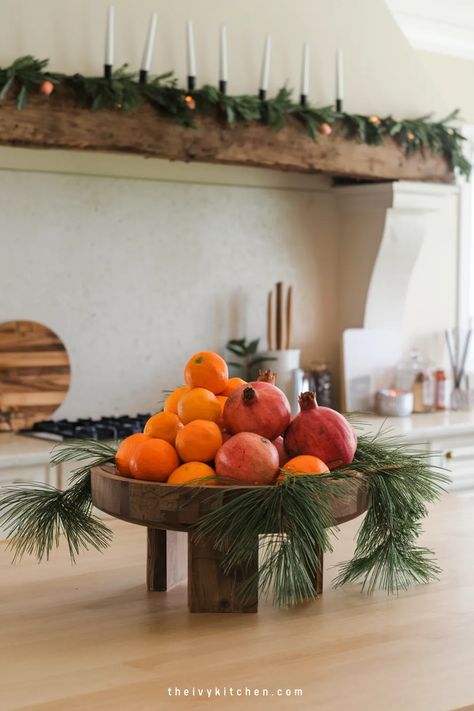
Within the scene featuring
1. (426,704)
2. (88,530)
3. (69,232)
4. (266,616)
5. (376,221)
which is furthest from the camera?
(376,221)

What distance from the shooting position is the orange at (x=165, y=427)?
1.52 m

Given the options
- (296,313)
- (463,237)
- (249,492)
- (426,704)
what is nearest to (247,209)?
(296,313)

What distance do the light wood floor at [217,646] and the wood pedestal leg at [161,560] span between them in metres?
0.02

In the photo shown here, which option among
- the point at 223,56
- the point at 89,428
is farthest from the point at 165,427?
the point at 223,56

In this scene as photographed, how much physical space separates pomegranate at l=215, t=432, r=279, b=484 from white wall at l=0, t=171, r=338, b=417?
2.35 metres

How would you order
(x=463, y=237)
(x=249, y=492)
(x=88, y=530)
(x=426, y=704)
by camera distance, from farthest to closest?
1. (x=463, y=237)
2. (x=88, y=530)
3. (x=249, y=492)
4. (x=426, y=704)

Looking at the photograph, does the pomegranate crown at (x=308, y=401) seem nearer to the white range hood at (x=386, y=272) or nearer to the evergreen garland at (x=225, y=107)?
the evergreen garland at (x=225, y=107)

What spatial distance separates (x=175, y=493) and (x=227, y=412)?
0.54 ft

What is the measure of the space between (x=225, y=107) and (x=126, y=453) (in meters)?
2.14

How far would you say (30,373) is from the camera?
3625 millimetres

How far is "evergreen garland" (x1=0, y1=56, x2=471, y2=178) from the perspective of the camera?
3051 millimetres

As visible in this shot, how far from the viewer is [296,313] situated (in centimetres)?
437

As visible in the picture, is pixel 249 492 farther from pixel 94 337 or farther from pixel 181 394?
pixel 94 337

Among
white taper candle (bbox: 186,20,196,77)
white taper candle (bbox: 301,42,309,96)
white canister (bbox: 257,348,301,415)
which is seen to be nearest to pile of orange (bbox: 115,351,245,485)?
white taper candle (bbox: 186,20,196,77)
